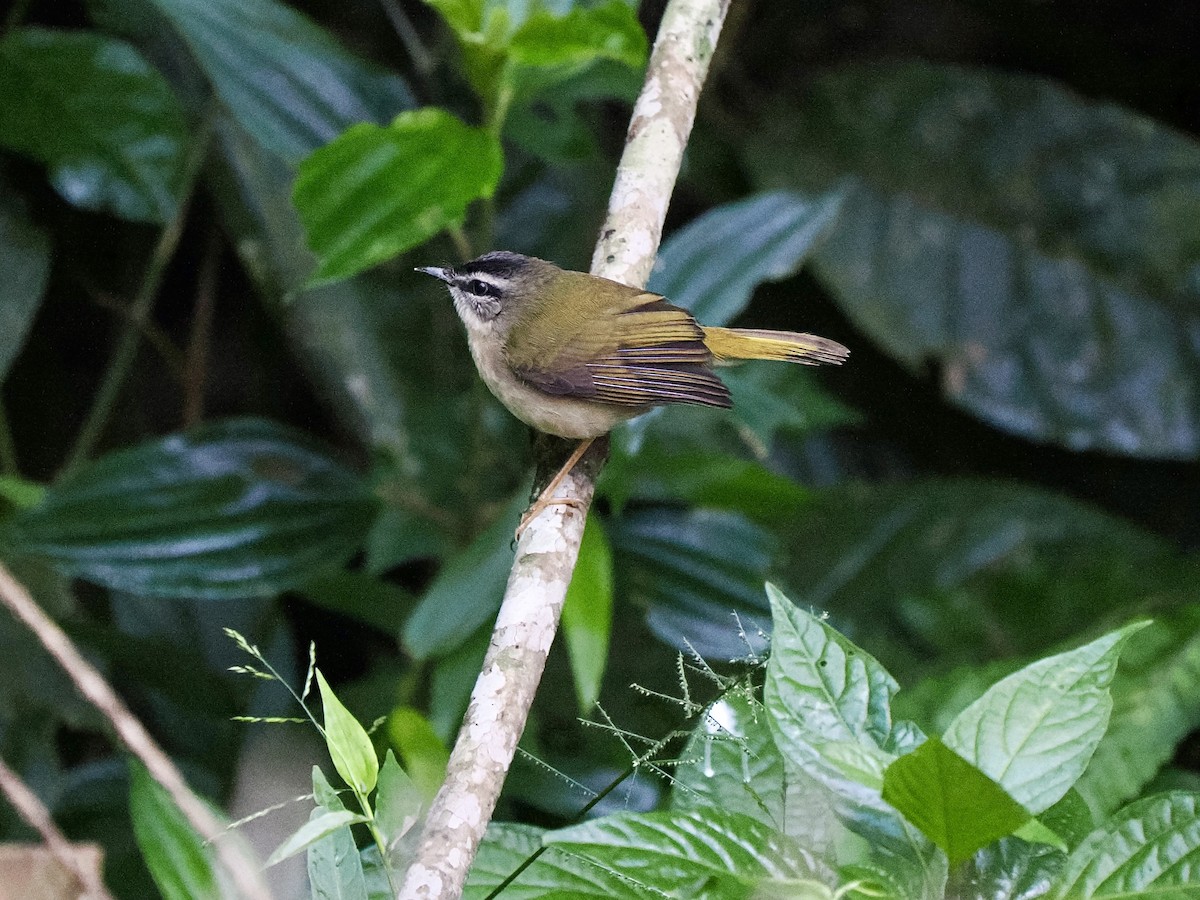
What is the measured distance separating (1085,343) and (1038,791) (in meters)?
3.30

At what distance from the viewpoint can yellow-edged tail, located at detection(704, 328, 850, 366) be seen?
9.18 ft

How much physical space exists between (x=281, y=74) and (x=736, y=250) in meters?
1.20

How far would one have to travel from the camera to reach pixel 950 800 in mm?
1170

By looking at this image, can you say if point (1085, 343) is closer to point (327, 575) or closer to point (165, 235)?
point (327, 575)

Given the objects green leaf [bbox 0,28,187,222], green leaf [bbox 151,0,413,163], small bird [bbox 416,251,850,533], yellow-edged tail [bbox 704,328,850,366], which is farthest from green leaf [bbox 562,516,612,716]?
green leaf [bbox 0,28,187,222]

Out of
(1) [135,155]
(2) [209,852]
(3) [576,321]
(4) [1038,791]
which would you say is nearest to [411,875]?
(2) [209,852]

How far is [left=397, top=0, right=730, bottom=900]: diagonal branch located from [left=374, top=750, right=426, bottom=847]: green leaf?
0.06 meters

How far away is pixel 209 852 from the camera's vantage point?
5.57 ft

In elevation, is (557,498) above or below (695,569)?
above

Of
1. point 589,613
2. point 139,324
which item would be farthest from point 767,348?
point 139,324

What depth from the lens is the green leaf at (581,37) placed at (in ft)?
7.73

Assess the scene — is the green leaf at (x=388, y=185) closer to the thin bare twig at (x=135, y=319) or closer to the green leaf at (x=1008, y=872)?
the thin bare twig at (x=135, y=319)

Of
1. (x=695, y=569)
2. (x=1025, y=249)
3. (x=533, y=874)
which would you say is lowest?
(x=695, y=569)

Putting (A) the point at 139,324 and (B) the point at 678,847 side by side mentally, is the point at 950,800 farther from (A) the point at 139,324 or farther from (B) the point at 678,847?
(A) the point at 139,324
